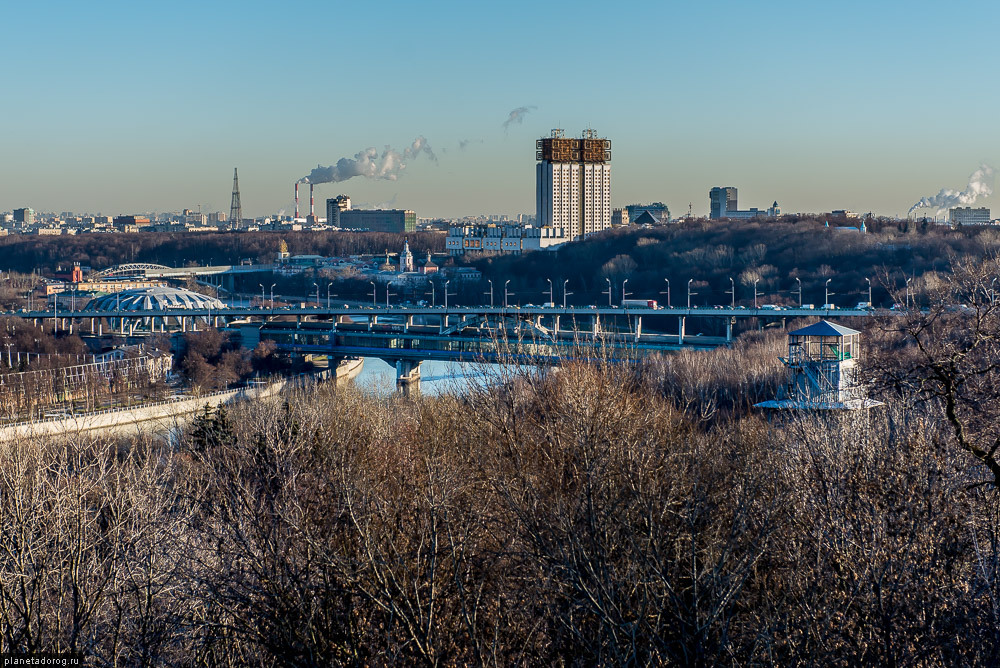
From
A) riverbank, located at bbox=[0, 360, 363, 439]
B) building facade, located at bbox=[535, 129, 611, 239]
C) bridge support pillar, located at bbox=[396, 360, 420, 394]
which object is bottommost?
bridge support pillar, located at bbox=[396, 360, 420, 394]

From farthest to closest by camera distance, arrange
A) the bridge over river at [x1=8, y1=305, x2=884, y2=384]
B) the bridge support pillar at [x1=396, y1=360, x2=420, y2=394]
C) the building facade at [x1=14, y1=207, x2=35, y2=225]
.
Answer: the building facade at [x1=14, y1=207, x2=35, y2=225]
the bridge over river at [x1=8, y1=305, x2=884, y2=384]
the bridge support pillar at [x1=396, y1=360, x2=420, y2=394]

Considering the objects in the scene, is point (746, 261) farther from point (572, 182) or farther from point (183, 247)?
point (183, 247)

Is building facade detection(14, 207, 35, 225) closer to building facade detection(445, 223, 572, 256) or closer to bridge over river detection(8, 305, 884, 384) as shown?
building facade detection(445, 223, 572, 256)

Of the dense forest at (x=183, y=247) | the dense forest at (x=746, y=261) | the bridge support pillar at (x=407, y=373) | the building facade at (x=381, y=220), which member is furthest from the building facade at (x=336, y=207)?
the bridge support pillar at (x=407, y=373)

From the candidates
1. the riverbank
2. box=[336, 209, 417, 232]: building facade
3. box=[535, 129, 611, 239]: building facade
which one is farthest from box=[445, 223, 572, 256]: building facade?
the riverbank

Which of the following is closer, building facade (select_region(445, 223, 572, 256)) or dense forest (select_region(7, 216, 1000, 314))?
dense forest (select_region(7, 216, 1000, 314))

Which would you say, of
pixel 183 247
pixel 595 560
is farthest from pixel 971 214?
pixel 595 560

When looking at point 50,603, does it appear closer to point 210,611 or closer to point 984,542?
point 210,611

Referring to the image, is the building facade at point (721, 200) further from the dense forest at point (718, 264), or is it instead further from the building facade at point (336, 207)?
the building facade at point (336, 207)
